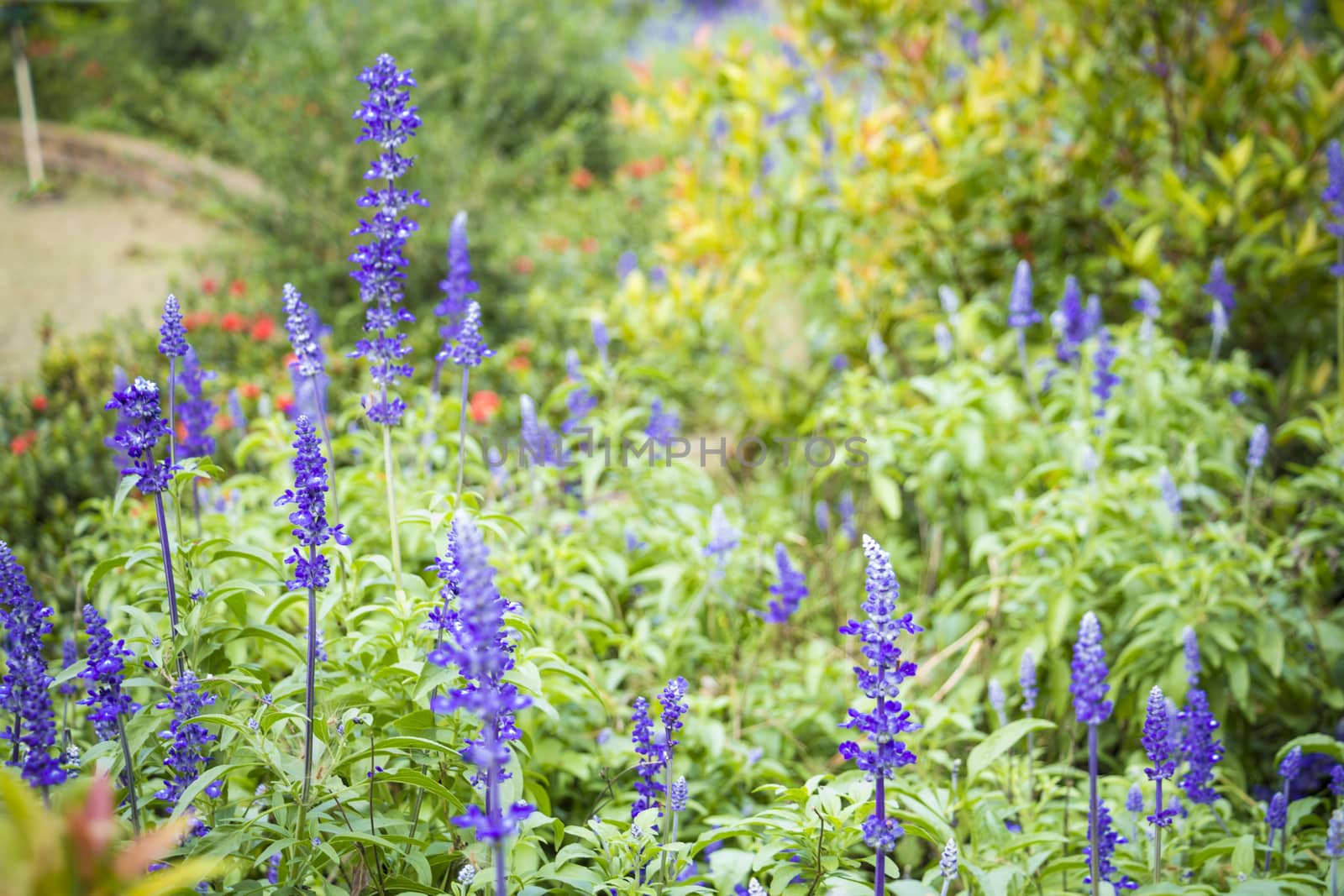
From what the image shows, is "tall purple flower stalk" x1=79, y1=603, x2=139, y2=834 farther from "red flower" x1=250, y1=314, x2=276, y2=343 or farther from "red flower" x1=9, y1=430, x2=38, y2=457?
"red flower" x1=250, y1=314, x2=276, y2=343

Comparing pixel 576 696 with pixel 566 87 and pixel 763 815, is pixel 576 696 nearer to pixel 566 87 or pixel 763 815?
pixel 763 815

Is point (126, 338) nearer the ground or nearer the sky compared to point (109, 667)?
nearer the sky

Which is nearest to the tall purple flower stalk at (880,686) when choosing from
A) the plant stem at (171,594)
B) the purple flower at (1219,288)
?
the plant stem at (171,594)

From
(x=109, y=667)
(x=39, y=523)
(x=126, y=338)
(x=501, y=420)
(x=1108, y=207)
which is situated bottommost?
(x=109, y=667)

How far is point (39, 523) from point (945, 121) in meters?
4.07

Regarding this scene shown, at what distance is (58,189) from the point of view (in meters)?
7.79

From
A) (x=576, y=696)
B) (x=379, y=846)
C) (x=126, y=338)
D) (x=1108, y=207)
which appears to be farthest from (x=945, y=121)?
(x=126, y=338)

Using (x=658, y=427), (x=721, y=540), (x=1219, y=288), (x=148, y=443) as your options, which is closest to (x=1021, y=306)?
(x=1219, y=288)

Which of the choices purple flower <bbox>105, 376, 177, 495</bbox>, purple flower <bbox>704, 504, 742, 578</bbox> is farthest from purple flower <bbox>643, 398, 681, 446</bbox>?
purple flower <bbox>105, 376, 177, 495</bbox>

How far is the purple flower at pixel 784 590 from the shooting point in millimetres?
2799

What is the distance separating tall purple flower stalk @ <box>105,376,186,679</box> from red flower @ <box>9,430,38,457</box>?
8.84 ft

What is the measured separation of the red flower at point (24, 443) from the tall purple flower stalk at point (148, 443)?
2695 mm

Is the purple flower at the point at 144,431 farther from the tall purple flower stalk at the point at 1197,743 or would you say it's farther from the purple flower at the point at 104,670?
the tall purple flower stalk at the point at 1197,743

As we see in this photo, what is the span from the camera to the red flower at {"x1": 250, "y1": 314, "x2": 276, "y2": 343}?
5.08m
